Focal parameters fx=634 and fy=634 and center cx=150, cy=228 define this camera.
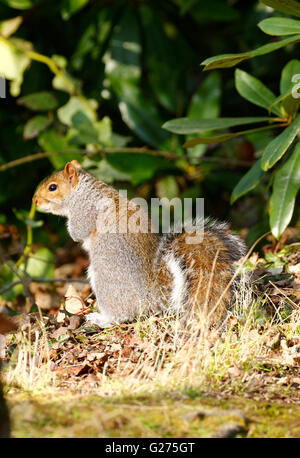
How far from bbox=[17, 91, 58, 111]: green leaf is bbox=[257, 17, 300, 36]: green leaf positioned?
6.98 feet

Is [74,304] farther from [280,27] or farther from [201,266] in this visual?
[280,27]

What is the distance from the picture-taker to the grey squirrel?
247 cm

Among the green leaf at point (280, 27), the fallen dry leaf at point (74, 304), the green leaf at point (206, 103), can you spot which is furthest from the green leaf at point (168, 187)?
the green leaf at point (280, 27)

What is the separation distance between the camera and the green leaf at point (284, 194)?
2.56 metres

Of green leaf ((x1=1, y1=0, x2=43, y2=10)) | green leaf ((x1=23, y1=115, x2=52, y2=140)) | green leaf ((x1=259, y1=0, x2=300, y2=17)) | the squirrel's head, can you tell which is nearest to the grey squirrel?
the squirrel's head

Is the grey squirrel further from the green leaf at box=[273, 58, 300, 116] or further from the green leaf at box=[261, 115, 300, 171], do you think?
the green leaf at box=[273, 58, 300, 116]

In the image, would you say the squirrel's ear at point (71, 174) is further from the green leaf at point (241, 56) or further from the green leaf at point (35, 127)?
the green leaf at point (35, 127)

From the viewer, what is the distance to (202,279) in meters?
2.47

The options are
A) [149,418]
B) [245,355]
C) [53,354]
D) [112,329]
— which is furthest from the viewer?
[112,329]

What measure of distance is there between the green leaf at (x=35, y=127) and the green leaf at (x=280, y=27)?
2072 millimetres

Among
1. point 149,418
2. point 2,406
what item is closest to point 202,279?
point 149,418

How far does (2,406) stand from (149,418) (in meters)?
0.39

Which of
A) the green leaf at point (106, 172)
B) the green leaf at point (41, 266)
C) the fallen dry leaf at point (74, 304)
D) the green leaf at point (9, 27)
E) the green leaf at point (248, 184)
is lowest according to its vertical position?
the green leaf at point (41, 266)
